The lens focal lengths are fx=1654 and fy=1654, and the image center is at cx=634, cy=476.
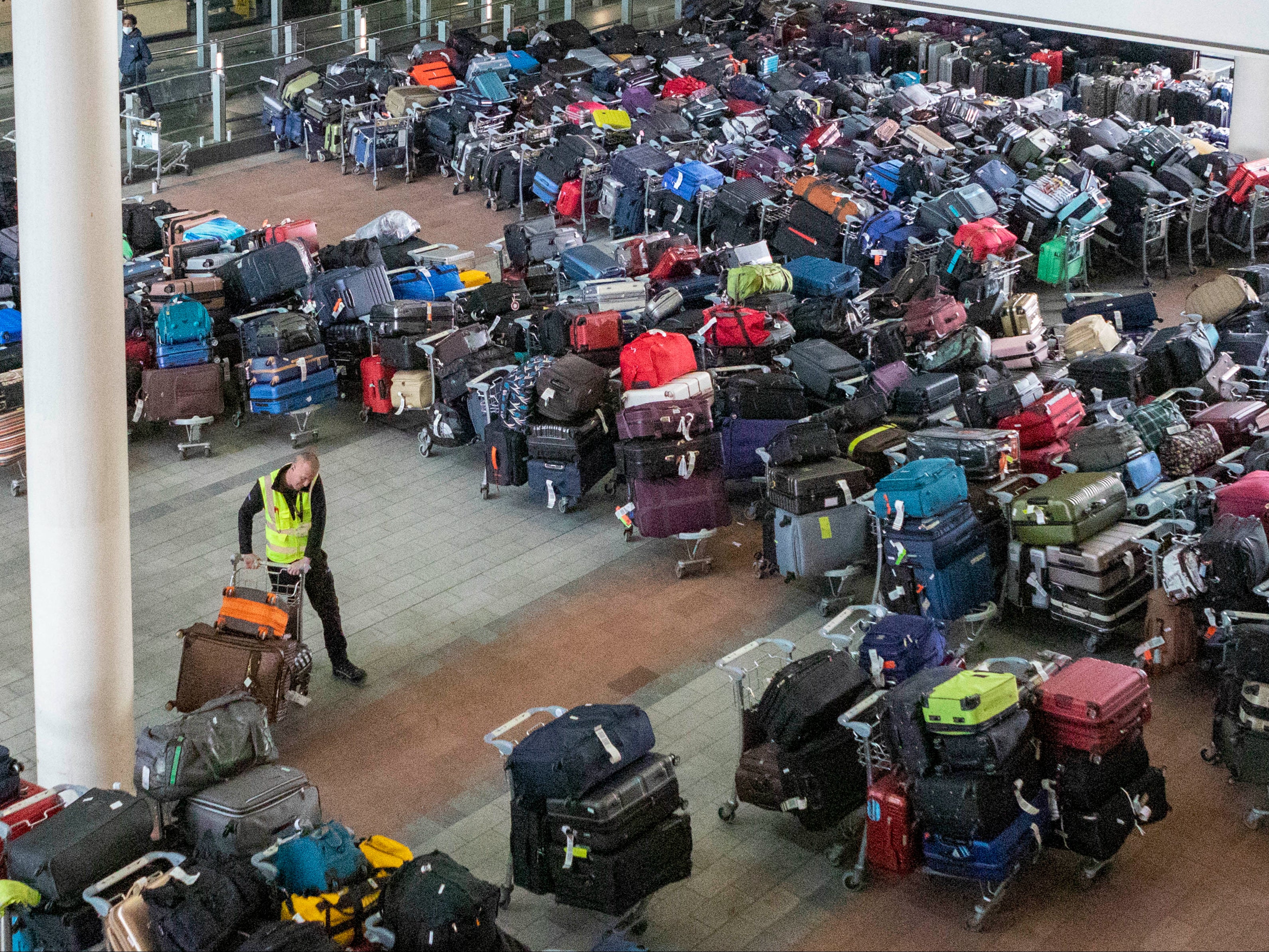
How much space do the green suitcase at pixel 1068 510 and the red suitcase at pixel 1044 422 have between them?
3.54 ft

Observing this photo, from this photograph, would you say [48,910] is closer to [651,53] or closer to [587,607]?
[587,607]

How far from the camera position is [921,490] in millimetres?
9797

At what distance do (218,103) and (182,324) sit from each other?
894cm

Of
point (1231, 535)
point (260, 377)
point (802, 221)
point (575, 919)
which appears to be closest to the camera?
point (575, 919)

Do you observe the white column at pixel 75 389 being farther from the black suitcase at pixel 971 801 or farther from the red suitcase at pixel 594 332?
the red suitcase at pixel 594 332

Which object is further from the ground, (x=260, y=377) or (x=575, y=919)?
(x=260, y=377)

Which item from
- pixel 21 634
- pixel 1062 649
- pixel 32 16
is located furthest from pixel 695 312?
pixel 32 16

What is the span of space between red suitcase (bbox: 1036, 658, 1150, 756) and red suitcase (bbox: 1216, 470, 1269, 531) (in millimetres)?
2279

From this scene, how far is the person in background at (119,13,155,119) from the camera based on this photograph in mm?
20578

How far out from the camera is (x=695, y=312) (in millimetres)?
13312

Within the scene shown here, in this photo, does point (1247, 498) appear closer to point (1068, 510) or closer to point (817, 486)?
point (1068, 510)

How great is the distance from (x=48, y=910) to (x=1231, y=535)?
6.32m

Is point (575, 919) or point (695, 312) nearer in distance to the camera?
point (575, 919)

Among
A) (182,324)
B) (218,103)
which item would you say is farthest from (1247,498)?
(218,103)
